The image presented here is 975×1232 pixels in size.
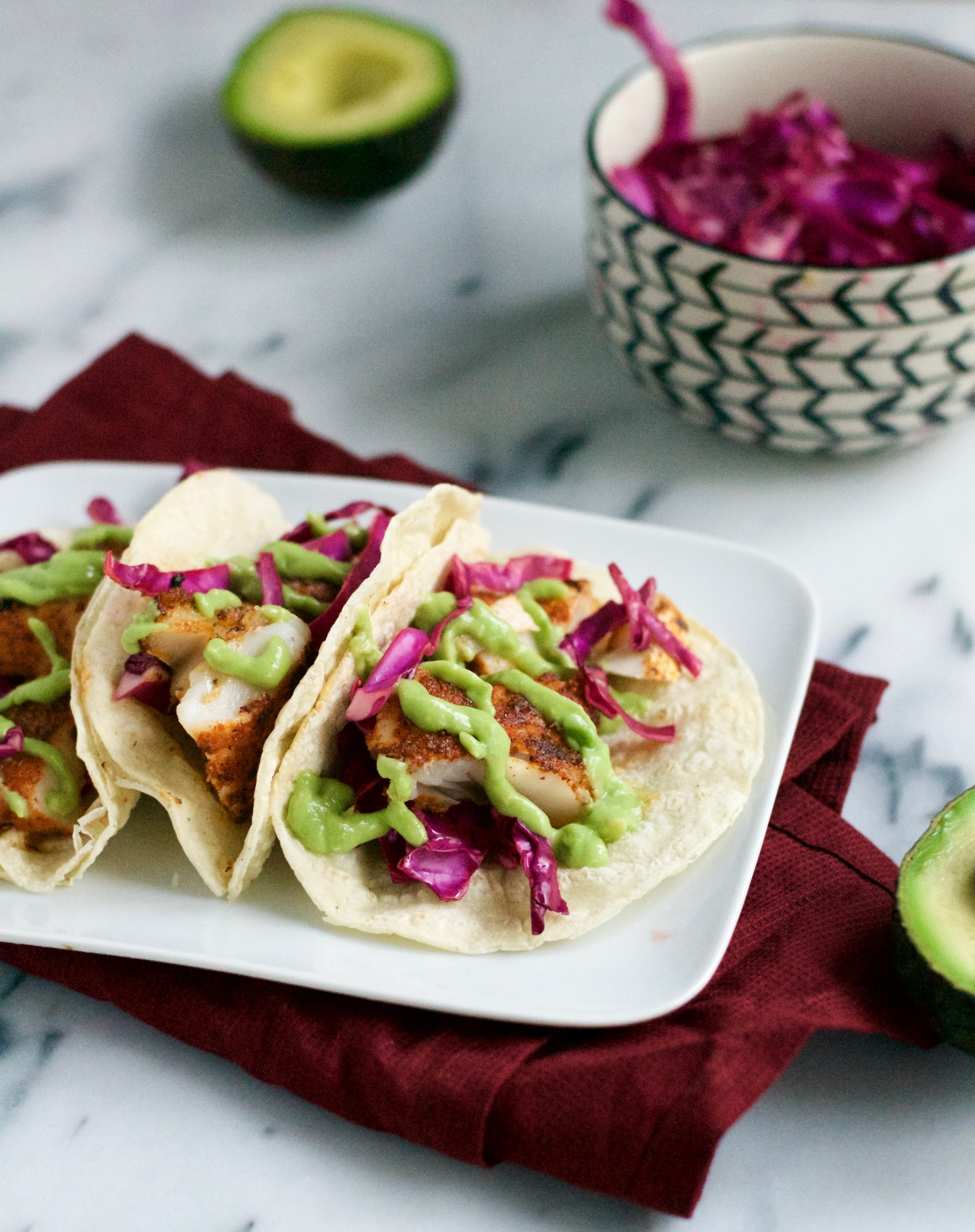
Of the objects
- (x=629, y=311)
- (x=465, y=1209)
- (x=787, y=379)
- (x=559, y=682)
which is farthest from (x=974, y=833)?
(x=629, y=311)

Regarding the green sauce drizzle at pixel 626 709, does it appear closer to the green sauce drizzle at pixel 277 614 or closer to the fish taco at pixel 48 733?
the green sauce drizzle at pixel 277 614

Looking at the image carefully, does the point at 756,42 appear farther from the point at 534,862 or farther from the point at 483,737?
the point at 534,862

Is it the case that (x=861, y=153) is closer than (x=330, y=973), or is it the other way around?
(x=330, y=973)

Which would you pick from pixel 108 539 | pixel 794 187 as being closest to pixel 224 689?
pixel 108 539

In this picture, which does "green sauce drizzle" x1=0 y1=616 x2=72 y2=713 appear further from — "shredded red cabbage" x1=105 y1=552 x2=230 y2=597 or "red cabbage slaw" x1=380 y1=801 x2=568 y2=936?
"red cabbage slaw" x1=380 y1=801 x2=568 y2=936

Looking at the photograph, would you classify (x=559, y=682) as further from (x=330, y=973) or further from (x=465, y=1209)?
(x=465, y=1209)

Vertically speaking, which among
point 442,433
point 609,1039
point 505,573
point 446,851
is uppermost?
point 505,573
